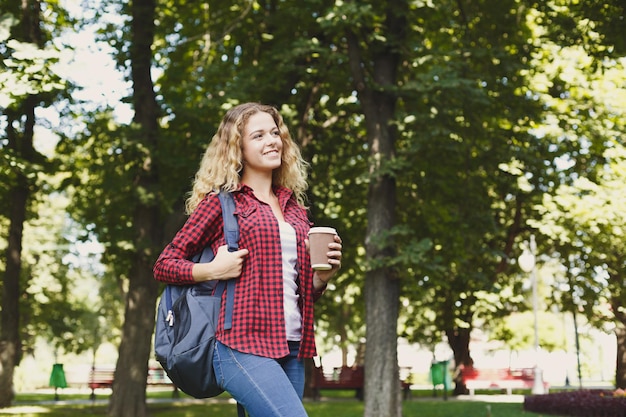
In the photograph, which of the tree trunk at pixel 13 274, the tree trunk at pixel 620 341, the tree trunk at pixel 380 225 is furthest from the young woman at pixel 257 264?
the tree trunk at pixel 620 341

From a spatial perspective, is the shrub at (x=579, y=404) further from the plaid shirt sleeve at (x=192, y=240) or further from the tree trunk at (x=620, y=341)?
the plaid shirt sleeve at (x=192, y=240)

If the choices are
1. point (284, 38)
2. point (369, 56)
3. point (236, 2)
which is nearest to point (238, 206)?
point (369, 56)

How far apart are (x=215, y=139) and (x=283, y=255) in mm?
664

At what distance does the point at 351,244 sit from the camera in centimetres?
1961

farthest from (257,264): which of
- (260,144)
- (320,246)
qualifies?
(260,144)

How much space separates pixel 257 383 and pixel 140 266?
13891 millimetres

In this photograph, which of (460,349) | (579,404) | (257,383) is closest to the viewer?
(257,383)

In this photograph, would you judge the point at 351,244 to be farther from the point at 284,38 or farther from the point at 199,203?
the point at 199,203

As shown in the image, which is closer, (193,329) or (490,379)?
(193,329)

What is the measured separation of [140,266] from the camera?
16.6 metres

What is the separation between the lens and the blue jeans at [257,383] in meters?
3.10

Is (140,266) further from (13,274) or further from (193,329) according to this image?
(193,329)

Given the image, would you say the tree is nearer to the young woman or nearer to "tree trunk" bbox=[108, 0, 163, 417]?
"tree trunk" bbox=[108, 0, 163, 417]

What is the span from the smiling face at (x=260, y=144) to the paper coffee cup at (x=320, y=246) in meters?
0.48
